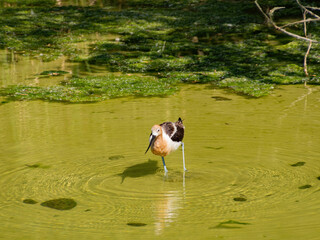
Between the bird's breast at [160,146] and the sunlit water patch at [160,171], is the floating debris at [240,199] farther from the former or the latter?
the bird's breast at [160,146]

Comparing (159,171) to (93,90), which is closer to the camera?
(159,171)

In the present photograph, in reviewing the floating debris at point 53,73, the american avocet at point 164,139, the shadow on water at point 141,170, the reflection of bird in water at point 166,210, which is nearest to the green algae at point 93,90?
the floating debris at point 53,73

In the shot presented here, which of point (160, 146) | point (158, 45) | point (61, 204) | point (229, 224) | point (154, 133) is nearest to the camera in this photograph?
point (229, 224)

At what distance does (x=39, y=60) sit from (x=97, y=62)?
1.66 metres

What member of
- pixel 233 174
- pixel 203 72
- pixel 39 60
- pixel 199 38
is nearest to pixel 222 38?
pixel 199 38

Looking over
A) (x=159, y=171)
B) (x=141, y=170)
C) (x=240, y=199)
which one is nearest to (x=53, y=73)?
(x=141, y=170)

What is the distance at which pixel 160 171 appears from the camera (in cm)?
570

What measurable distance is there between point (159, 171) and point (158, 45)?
28.1 feet

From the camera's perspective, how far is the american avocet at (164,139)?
540 cm

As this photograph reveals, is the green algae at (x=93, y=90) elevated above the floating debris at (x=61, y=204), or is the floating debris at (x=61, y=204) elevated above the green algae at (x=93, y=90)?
the green algae at (x=93, y=90)

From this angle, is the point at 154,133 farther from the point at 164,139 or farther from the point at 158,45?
the point at 158,45

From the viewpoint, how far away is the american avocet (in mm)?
5402

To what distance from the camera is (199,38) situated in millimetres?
14797

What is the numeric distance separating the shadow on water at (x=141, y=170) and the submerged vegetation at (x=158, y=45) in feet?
11.0
